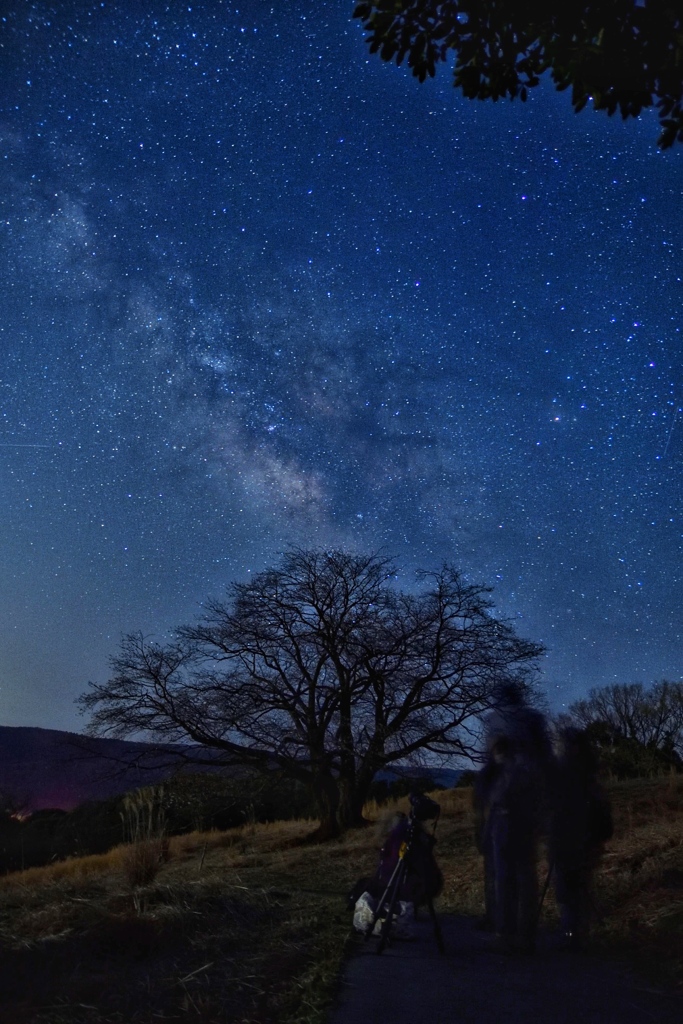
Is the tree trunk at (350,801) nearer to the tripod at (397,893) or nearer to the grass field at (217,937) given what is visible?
the grass field at (217,937)

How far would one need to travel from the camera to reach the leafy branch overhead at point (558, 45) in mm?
5879

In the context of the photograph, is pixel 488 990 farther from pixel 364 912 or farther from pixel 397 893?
pixel 364 912

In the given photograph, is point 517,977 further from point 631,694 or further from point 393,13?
point 631,694

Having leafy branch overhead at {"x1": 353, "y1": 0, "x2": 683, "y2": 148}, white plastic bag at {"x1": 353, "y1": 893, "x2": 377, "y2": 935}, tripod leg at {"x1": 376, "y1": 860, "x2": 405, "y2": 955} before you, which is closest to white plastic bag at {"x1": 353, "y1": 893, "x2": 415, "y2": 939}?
white plastic bag at {"x1": 353, "y1": 893, "x2": 377, "y2": 935}

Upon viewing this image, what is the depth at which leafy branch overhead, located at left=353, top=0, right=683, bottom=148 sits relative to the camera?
5.88m

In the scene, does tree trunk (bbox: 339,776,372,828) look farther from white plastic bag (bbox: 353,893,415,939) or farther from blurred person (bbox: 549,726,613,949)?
blurred person (bbox: 549,726,613,949)

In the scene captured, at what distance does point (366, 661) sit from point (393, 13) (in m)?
16.1

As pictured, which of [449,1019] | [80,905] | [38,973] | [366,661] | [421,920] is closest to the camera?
[449,1019]

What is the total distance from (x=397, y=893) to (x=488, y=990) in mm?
1585

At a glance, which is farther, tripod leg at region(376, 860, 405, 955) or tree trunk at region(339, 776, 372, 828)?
tree trunk at region(339, 776, 372, 828)

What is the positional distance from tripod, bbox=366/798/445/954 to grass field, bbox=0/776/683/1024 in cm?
35

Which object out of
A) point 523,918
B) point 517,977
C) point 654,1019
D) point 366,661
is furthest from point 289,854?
point 654,1019

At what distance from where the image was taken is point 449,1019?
4.78 m

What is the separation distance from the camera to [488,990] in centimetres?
562
